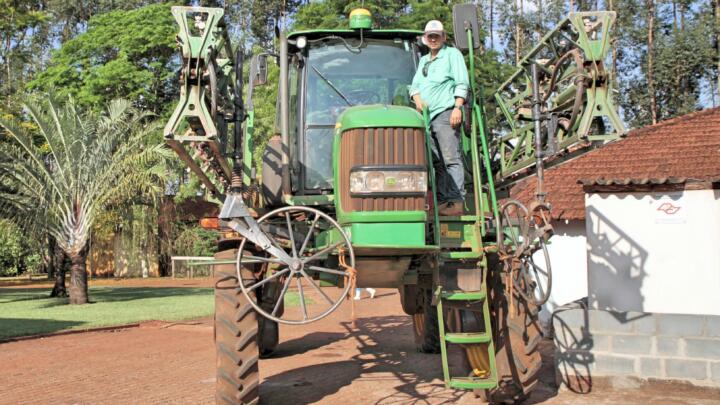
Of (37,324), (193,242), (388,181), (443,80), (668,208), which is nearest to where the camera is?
(388,181)

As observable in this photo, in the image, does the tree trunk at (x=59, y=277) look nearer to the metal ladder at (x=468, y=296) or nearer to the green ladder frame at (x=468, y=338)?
the metal ladder at (x=468, y=296)

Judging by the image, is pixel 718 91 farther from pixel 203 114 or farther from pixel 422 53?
pixel 203 114

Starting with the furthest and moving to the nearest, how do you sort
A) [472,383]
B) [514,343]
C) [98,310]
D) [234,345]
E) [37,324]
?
[98,310] → [37,324] → [514,343] → [234,345] → [472,383]

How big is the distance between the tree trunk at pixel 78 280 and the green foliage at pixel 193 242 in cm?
1529

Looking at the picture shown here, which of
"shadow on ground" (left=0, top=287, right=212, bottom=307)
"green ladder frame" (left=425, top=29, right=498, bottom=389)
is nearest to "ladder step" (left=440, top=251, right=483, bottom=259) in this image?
"green ladder frame" (left=425, top=29, right=498, bottom=389)

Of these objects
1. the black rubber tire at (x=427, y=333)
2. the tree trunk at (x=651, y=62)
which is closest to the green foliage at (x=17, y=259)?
the tree trunk at (x=651, y=62)

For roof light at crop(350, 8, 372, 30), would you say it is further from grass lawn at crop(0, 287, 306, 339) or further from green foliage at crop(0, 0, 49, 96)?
green foliage at crop(0, 0, 49, 96)

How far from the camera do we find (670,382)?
299 inches

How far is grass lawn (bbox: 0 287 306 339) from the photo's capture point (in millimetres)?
14773

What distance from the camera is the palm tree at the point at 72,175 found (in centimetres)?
1931

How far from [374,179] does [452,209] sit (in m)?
1.12

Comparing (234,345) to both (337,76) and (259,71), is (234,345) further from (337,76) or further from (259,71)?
(337,76)

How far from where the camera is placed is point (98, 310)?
18.0m

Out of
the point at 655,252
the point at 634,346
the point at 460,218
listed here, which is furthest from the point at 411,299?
the point at 460,218
